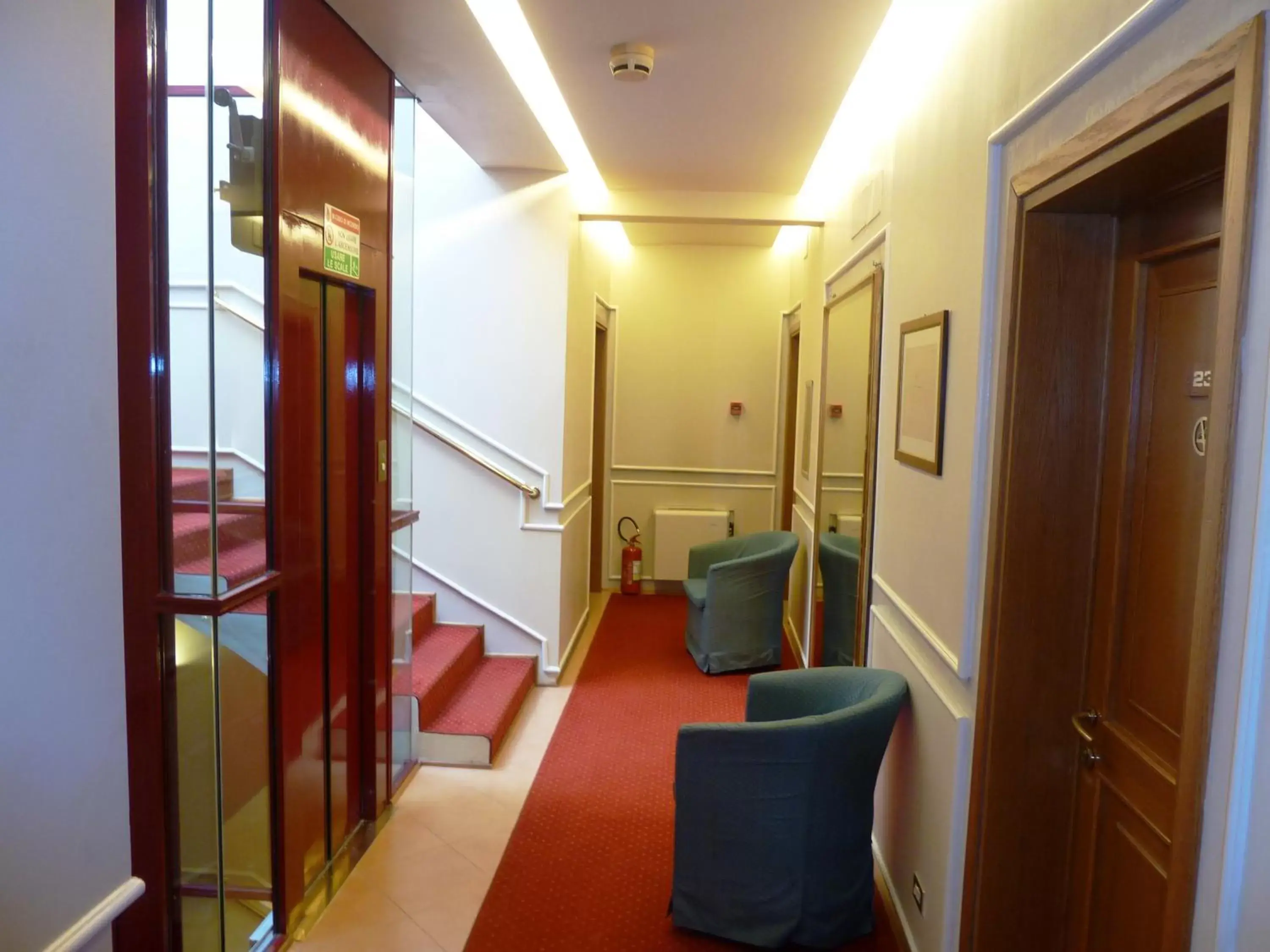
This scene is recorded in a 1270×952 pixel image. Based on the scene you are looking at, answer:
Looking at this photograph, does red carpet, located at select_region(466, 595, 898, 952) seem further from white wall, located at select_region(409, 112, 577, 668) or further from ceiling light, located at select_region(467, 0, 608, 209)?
ceiling light, located at select_region(467, 0, 608, 209)

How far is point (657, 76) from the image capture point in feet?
11.4

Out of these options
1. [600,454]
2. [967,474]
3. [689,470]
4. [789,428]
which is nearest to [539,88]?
[967,474]

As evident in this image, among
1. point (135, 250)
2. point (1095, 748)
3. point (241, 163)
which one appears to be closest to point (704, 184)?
point (241, 163)

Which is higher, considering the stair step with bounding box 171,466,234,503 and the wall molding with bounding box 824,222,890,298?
the wall molding with bounding box 824,222,890,298

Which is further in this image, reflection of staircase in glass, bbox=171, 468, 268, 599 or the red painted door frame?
reflection of staircase in glass, bbox=171, 468, 268, 599

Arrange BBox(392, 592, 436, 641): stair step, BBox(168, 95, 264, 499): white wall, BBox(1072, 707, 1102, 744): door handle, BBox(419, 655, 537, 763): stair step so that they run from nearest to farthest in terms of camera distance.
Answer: BBox(1072, 707, 1102, 744): door handle < BBox(168, 95, 264, 499): white wall < BBox(392, 592, 436, 641): stair step < BBox(419, 655, 537, 763): stair step

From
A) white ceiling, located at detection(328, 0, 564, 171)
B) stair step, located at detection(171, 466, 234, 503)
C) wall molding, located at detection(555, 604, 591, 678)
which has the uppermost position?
white ceiling, located at detection(328, 0, 564, 171)

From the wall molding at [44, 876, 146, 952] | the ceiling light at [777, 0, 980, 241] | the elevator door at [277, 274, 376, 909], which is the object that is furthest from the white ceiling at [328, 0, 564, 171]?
the wall molding at [44, 876, 146, 952]

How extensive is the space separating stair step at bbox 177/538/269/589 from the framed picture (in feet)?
6.36

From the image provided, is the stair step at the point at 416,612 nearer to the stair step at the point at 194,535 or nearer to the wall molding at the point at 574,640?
the wall molding at the point at 574,640

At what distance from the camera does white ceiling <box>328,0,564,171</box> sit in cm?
282

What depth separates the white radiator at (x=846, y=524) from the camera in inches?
152

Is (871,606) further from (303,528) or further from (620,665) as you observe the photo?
(620,665)

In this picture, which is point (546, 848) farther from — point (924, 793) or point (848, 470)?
point (848, 470)
